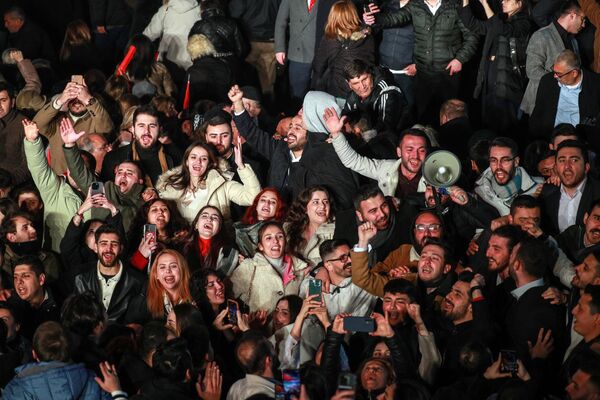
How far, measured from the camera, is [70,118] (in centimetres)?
1222

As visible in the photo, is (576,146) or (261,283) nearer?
(261,283)

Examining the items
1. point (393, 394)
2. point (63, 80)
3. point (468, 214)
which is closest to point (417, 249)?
point (468, 214)

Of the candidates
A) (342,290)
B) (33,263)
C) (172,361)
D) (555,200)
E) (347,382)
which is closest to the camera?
(347,382)

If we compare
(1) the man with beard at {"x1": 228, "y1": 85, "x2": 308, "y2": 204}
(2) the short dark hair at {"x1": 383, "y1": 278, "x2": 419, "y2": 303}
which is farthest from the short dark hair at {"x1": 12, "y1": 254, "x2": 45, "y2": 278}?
(2) the short dark hair at {"x1": 383, "y1": 278, "x2": 419, "y2": 303}

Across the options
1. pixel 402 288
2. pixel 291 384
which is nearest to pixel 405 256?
pixel 402 288

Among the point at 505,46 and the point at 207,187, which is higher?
the point at 505,46

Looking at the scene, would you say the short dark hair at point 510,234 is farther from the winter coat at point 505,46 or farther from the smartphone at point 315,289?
the winter coat at point 505,46

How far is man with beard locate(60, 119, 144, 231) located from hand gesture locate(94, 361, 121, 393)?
277cm

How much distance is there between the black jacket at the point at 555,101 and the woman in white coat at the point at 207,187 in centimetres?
275

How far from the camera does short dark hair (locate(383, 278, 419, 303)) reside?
9.19m

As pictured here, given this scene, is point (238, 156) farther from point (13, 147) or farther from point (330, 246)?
point (13, 147)

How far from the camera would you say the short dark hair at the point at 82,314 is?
9234 millimetres

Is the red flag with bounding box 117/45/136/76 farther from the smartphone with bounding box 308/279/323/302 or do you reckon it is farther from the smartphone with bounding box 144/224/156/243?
the smartphone with bounding box 308/279/323/302

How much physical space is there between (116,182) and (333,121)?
6.17 feet
